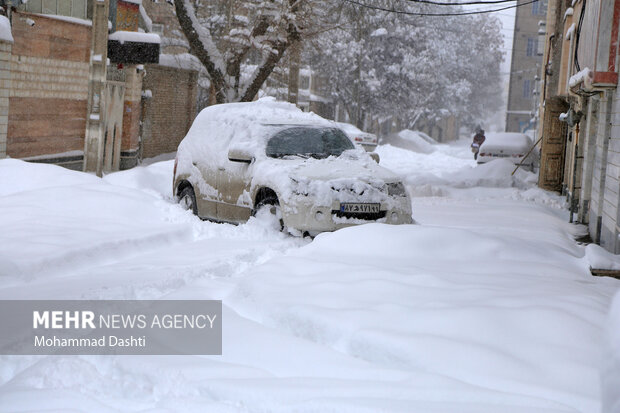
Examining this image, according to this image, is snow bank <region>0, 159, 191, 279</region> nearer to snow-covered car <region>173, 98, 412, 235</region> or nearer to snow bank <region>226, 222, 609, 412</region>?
snow-covered car <region>173, 98, 412, 235</region>

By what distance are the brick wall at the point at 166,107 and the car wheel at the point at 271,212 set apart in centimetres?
1530

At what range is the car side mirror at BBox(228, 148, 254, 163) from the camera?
412 inches

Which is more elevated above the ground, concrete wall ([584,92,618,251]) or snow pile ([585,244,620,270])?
concrete wall ([584,92,618,251])

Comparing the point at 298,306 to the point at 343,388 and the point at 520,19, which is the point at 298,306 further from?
the point at 520,19

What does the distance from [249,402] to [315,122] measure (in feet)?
24.6

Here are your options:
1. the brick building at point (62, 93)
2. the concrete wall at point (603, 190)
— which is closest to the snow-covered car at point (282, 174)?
the concrete wall at point (603, 190)

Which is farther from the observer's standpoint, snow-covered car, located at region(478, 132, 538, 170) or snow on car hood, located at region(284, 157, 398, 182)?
snow-covered car, located at region(478, 132, 538, 170)

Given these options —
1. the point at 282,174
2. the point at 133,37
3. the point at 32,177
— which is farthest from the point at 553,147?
the point at 32,177

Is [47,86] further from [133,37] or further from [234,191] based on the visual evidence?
[234,191]

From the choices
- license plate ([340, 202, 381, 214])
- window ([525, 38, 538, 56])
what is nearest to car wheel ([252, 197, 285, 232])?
license plate ([340, 202, 381, 214])

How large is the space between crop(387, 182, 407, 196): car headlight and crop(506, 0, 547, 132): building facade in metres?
60.1

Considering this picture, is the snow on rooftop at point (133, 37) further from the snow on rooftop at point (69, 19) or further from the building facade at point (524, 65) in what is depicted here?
the building facade at point (524, 65)

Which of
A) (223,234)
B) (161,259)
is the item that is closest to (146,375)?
(161,259)

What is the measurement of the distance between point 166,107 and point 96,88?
6.38 meters
